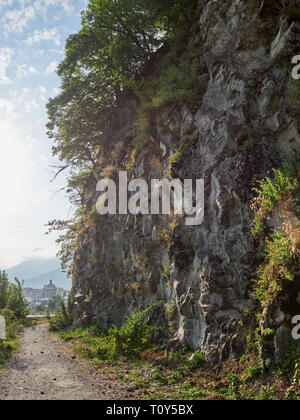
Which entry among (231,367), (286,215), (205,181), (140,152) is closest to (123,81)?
(140,152)

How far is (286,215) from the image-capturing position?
6.92 metres

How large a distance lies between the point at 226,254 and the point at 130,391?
4744mm

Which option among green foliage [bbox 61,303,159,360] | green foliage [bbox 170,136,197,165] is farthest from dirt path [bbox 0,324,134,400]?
green foliage [bbox 170,136,197,165]

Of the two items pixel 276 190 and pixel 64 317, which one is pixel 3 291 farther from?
pixel 276 190

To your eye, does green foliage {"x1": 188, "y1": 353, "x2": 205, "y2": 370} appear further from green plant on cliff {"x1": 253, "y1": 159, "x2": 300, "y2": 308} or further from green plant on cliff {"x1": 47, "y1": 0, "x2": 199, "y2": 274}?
green plant on cliff {"x1": 47, "y1": 0, "x2": 199, "y2": 274}

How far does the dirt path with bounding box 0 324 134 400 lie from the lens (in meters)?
6.63

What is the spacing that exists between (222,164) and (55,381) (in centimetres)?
875

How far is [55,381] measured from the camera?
7902 mm

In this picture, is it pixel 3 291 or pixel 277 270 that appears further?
pixel 3 291

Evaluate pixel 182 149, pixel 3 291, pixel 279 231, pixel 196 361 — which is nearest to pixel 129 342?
pixel 196 361

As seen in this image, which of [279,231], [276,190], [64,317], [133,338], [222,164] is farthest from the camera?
[64,317]

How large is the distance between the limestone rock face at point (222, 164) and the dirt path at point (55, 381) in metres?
2.86

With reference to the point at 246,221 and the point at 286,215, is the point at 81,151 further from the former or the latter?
the point at 286,215

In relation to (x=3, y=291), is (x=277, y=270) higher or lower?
Result: higher
